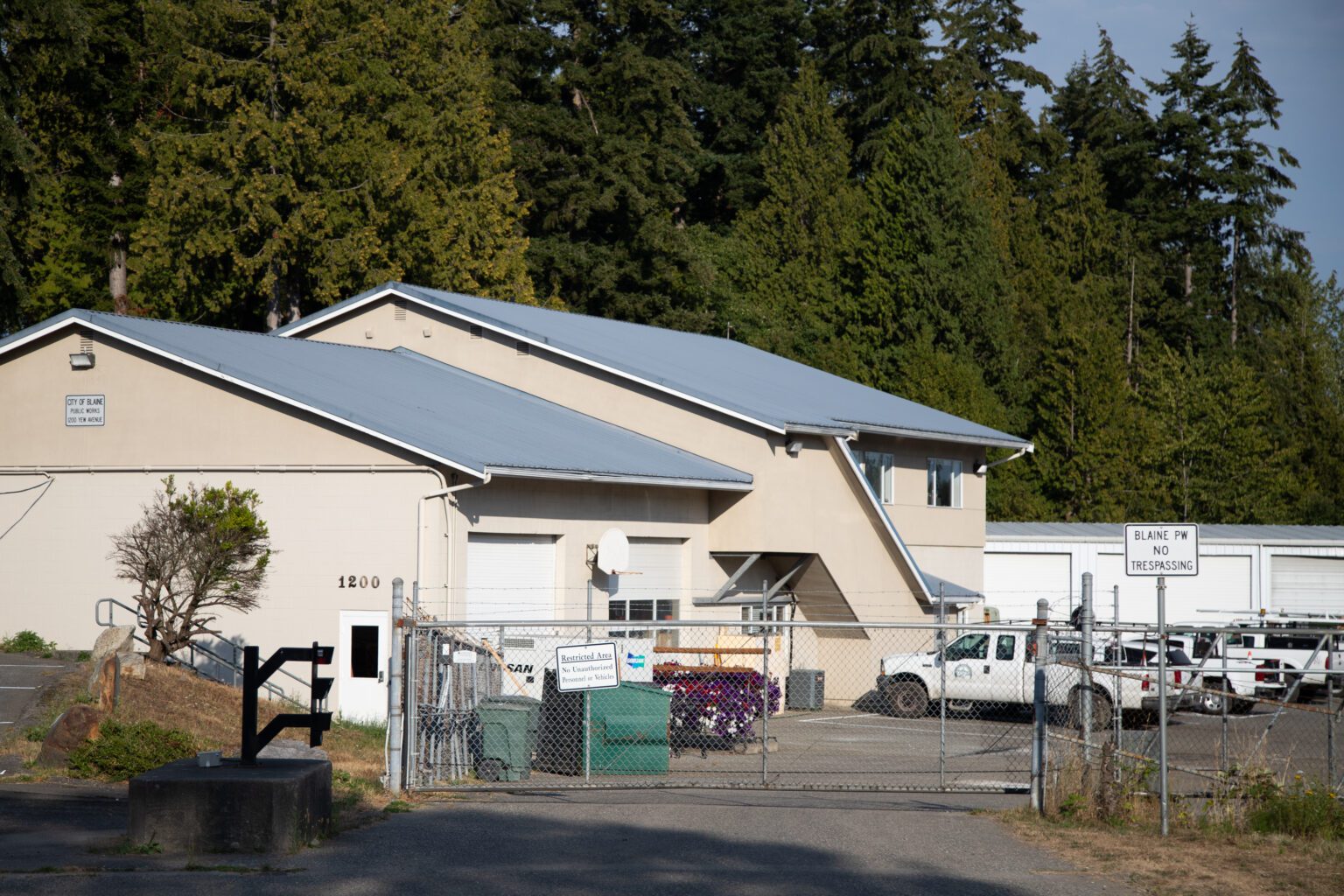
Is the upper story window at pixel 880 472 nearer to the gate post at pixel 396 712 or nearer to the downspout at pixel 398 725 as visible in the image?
the downspout at pixel 398 725

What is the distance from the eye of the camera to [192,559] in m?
21.8

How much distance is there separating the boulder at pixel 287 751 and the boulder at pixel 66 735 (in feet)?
6.09

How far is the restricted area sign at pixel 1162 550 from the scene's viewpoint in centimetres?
1366

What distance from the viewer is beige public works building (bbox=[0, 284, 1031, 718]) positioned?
22.9m

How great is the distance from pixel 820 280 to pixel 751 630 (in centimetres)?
3699

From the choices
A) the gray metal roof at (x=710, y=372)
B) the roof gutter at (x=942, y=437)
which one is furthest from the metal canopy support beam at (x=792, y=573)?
the roof gutter at (x=942, y=437)

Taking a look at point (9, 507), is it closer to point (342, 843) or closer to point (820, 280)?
point (342, 843)

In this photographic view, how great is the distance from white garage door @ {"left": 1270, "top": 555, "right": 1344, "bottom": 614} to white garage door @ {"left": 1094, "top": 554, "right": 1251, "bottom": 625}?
773 millimetres

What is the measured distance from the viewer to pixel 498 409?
28094 millimetres

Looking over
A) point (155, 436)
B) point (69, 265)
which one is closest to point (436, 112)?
point (69, 265)

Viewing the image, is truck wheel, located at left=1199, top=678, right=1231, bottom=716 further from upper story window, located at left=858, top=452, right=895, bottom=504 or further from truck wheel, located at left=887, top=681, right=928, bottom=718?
upper story window, located at left=858, top=452, right=895, bottom=504

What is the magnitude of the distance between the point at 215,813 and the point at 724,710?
1095 centimetres

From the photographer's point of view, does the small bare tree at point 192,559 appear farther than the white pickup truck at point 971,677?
No

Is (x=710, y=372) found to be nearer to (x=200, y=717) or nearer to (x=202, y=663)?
(x=202, y=663)
